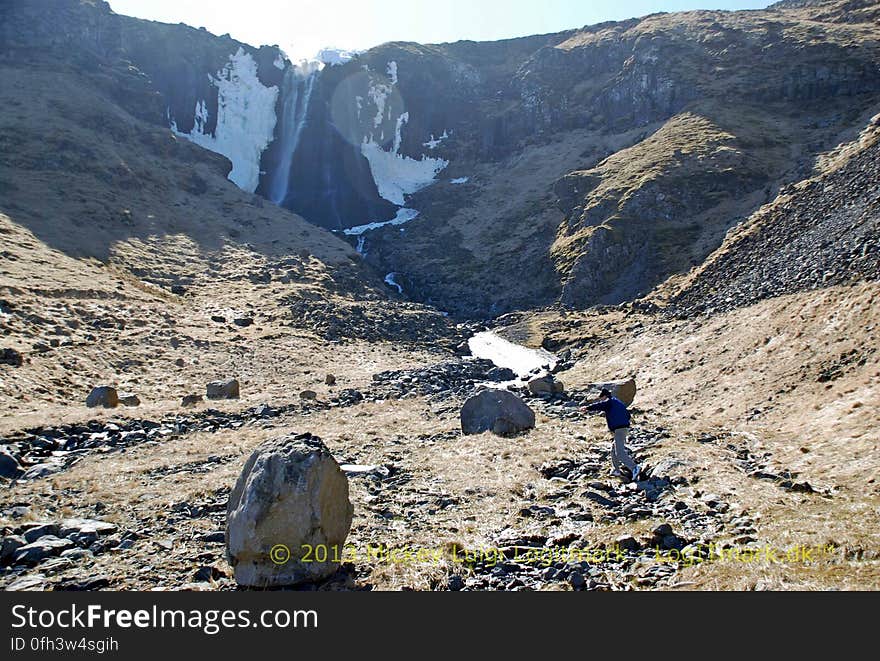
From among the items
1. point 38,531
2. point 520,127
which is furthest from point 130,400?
point 520,127

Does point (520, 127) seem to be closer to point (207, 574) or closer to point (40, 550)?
point (40, 550)

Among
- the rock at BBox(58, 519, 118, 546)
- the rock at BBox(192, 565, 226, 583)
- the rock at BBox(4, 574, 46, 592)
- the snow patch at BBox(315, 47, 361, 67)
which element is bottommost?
the rock at BBox(192, 565, 226, 583)

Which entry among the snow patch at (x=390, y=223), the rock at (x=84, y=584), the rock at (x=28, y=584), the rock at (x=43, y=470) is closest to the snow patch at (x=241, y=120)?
the snow patch at (x=390, y=223)

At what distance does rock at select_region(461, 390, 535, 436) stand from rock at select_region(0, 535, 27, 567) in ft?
41.1

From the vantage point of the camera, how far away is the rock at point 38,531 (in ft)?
32.3

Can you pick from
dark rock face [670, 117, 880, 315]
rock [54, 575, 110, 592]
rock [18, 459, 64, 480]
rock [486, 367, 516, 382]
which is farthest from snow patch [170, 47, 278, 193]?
rock [54, 575, 110, 592]

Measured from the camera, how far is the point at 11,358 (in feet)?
85.9

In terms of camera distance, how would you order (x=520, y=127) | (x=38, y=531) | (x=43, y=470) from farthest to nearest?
(x=520, y=127) < (x=43, y=470) < (x=38, y=531)

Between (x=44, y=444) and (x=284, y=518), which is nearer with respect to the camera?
(x=284, y=518)

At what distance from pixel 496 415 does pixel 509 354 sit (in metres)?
27.0

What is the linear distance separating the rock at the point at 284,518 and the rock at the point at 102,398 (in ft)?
63.0

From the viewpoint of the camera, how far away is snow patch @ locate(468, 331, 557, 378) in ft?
137

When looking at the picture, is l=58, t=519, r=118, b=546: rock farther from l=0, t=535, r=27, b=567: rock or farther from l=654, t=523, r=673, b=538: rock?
l=654, t=523, r=673, b=538: rock

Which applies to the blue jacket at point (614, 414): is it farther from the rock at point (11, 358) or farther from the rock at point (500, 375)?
the rock at point (11, 358)
